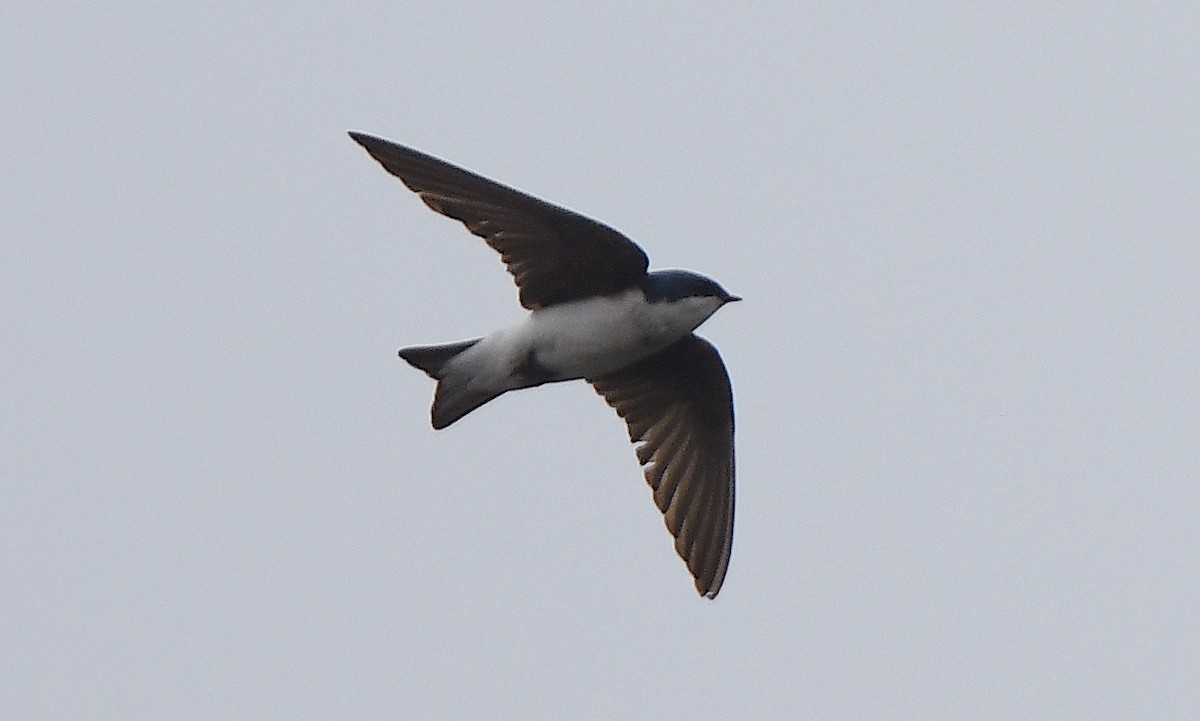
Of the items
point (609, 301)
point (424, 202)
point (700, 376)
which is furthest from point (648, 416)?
point (424, 202)

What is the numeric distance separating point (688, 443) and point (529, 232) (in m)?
1.21

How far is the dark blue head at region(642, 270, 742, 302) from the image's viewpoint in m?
6.26

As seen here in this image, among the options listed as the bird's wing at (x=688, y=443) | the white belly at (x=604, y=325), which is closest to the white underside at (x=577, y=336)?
the white belly at (x=604, y=325)

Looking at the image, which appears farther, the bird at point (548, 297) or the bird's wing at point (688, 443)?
the bird's wing at point (688, 443)

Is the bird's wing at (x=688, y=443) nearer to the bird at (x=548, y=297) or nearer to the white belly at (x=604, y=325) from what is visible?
the bird at (x=548, y=297)

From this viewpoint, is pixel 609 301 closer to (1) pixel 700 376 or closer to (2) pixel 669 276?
(2) pixel 669 276

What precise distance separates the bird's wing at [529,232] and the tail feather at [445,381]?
280 millimetres

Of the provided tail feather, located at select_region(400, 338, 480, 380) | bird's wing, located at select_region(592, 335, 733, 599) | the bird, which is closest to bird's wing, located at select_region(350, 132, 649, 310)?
the bird

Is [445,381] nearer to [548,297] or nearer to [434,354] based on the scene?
[434,354]

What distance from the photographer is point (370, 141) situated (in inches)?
228

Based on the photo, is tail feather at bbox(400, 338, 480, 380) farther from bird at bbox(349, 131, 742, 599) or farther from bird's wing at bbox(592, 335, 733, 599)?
bird's wing at bbox(592, 335, 733, 599)

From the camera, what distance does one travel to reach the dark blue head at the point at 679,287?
20.5ft

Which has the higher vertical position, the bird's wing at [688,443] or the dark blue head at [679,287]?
the dark blue head at [679,287]

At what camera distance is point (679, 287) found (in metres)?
6.26
